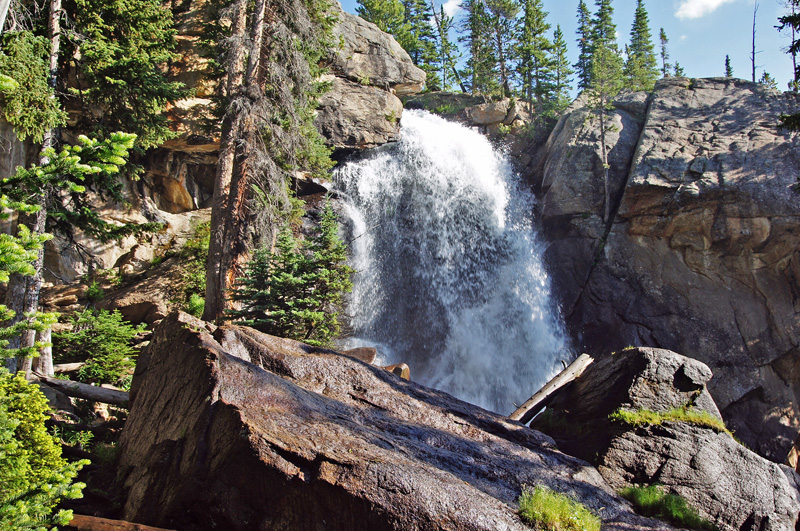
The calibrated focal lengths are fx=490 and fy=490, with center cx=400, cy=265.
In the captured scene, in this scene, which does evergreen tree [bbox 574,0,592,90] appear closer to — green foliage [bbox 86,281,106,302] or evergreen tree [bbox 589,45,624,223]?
evergreen tree [bbox 589,45,624,223]

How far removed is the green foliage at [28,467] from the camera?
376 cm

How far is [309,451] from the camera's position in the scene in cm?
452

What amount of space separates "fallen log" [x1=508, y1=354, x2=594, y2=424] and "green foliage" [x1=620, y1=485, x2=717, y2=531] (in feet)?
10.9

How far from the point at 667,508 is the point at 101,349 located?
10.7m

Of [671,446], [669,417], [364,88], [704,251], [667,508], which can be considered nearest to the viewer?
[667,508]

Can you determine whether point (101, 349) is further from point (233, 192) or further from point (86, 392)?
point (233, 192)

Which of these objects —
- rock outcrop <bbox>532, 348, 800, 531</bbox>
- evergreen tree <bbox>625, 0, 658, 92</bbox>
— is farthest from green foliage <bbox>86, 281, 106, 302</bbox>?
evergreen tree <bbox>625, 0, 658, 92</bbox>

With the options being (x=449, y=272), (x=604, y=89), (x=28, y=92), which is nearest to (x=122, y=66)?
(x=28, y=92)

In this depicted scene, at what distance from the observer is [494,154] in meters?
24.6

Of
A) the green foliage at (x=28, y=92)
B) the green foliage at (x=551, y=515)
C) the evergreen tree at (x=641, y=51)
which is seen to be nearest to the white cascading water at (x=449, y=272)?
the green foliage at (x=28, y=92)

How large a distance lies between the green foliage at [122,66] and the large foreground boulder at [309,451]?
7244mm

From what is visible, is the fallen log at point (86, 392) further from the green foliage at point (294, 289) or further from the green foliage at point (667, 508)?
the green foliage at point (667, 508)

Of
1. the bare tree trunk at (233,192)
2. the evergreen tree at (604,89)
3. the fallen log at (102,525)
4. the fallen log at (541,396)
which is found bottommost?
the fallen log at (541,396)

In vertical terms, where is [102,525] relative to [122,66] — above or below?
below
